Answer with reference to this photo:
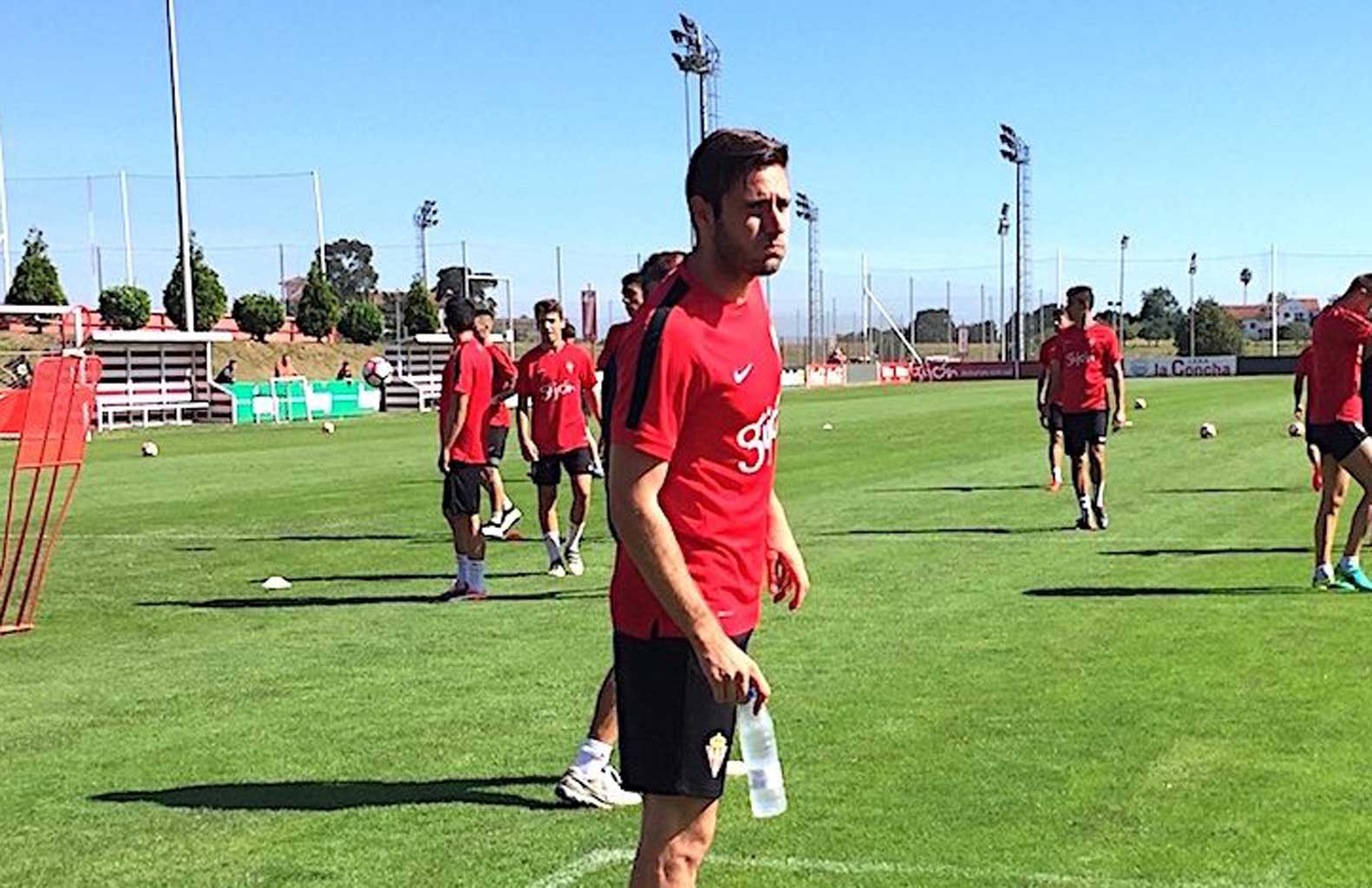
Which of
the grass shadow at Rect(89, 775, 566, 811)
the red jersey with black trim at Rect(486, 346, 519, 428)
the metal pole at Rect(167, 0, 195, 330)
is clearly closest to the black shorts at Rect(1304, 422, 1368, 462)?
the red jersey with black trim at Rect(486, 346, 519, 428)

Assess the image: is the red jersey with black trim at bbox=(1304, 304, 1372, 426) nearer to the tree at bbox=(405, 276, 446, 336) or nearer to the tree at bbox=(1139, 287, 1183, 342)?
the tree at bbox=(405, 276, 446, 336)

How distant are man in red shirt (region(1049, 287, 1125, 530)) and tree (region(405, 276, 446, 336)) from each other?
5087cm

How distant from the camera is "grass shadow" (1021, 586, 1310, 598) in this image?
38.5ft

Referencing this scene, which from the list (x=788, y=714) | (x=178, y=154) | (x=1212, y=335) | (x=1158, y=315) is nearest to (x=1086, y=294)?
(x=788, y=714)

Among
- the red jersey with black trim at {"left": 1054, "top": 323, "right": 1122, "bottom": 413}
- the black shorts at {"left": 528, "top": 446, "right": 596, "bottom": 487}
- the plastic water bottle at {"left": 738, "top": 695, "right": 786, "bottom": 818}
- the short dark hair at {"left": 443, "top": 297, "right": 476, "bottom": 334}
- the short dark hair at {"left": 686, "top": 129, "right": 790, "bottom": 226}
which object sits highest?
the short dark hair at {"left": 686, "top": 129, "right": 790, "bottom": 226}

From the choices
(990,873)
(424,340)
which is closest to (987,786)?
(990,873)

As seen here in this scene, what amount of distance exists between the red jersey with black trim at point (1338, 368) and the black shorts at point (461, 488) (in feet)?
18.5

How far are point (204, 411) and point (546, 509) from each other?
37.0 metres

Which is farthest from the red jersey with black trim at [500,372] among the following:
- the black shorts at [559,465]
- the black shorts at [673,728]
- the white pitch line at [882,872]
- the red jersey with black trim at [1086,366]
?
the black shorts at [673,728]

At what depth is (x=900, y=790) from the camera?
6.66 m

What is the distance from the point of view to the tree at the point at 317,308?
65438mm

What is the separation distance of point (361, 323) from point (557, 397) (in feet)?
188

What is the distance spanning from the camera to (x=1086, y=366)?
54.2 ft

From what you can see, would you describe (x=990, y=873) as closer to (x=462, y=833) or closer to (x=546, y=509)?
(x=462, y=833)
